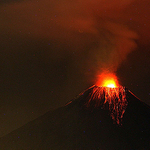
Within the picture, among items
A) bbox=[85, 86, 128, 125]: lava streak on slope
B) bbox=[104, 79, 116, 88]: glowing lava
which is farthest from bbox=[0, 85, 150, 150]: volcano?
bbox=[104, 79, 116, 88]: glowing lava

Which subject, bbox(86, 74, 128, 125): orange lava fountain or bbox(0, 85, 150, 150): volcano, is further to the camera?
bbox(86, 74, 128, 125): orange lava fountain

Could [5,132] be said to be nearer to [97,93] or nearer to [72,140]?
[72,140]

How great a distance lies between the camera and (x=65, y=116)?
28.3 ft

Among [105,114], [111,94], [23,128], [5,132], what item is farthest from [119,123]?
[5,132]

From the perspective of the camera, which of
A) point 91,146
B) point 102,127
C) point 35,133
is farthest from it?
point 35,133

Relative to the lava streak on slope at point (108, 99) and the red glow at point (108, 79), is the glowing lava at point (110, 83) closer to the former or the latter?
the red glow at point (108, 79)

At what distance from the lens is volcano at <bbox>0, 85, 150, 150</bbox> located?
24.1ft

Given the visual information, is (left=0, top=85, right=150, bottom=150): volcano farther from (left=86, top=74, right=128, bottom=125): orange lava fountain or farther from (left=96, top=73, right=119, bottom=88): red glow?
(left=96, top=73, right=119, bottom=88): red glow

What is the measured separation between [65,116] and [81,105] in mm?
717

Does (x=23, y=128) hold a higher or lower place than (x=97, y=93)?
lower

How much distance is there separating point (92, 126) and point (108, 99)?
1.35 metres

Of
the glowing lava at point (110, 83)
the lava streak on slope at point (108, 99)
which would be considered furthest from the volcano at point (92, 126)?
the glowing lava at point (110, 83)

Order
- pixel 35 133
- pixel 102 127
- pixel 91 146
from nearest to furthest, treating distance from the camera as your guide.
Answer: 1. pixel 91 146
2. pixel 102 127
3. pixel 35 133

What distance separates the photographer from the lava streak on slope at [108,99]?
8625 mm
